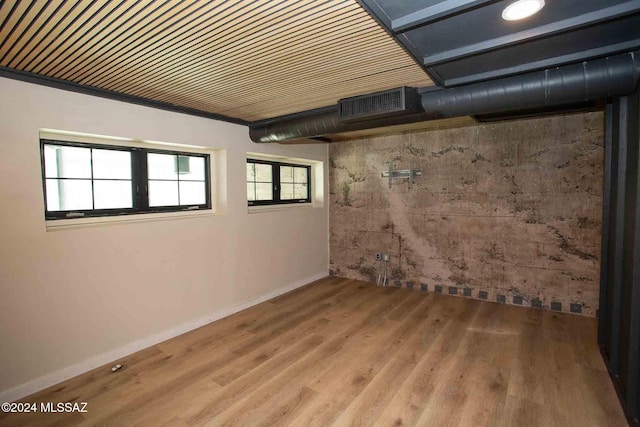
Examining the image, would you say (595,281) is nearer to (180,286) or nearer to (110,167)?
(180,286)

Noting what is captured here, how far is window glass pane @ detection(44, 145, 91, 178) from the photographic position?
235cm

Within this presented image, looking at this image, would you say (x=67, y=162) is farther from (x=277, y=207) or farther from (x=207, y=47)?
(x=277, y=207)

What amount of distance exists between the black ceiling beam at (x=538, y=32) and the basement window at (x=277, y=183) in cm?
264

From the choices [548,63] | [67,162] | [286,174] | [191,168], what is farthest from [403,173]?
[67,162]

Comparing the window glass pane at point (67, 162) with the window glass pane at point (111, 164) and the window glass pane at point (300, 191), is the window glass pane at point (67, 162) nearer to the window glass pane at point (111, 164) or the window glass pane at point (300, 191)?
the window glass pane at point (111, 164)

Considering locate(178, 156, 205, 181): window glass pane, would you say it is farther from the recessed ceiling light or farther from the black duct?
the recessed ceiling light

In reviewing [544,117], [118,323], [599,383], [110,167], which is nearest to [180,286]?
[118,323]

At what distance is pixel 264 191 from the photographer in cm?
420

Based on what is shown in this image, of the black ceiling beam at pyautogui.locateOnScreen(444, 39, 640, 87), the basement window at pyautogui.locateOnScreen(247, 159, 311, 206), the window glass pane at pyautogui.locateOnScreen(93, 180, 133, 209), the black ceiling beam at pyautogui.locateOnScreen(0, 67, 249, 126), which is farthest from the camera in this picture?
the basement window at pyautogui.locateOnScreen(247, 159, 311, 206)

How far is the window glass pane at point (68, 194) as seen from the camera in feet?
7.71

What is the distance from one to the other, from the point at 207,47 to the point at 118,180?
162 cm

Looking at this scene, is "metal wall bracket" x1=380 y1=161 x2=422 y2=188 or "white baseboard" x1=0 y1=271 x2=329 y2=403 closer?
"white baseboard" x1=0 y1=271 x2=329 y2=403

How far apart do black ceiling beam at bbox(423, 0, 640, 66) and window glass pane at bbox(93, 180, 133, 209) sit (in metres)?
2.64

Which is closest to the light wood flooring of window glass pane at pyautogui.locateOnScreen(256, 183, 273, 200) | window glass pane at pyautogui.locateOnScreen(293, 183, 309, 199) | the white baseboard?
the white baseboard
